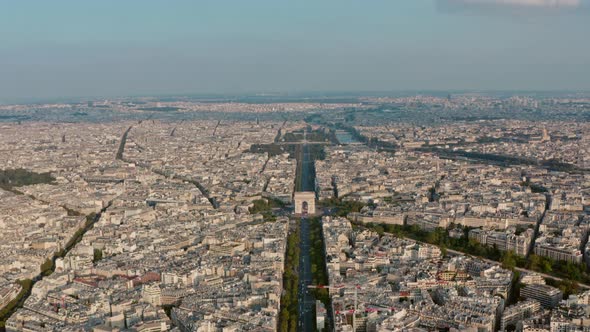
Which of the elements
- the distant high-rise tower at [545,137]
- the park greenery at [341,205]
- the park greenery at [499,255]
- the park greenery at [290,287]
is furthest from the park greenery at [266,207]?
the distant high-rise tower at [545,137]

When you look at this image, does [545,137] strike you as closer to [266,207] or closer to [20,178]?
[266,207]

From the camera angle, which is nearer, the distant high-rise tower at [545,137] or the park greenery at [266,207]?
the park greenery at [266,207]

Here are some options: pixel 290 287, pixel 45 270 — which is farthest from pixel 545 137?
pixel 45 270

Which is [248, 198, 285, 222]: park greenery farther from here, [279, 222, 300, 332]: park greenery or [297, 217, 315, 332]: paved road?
[297, 217, 315, 332]: paved road

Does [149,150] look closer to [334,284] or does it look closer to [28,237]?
[28,237]

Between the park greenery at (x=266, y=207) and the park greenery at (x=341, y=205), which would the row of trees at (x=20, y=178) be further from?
the park greenery at (x=341, y=205)

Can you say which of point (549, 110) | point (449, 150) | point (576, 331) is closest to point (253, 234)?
point (576, 331)

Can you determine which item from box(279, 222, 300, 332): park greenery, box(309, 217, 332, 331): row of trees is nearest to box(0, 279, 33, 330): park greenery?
box(279, 222, 300, 332): park greenery
